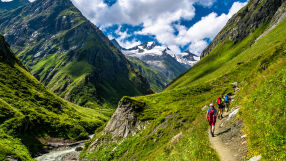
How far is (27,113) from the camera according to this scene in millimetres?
95562

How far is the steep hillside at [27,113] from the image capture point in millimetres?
75000

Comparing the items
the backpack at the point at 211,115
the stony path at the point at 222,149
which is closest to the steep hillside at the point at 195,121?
the stony path at the point at 222,149

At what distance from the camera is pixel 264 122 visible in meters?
12.4

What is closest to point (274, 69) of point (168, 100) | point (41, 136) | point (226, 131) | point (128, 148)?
point (226, 131)

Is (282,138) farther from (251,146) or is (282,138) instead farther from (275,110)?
(275,110)

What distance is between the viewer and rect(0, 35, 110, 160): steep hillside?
7500 centimetres

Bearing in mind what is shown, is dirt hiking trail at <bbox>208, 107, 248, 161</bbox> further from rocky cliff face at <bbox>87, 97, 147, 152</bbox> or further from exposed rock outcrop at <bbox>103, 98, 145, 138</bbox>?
exposed rock outcrop at <bbox>103, 98, 145, 138</bbox>

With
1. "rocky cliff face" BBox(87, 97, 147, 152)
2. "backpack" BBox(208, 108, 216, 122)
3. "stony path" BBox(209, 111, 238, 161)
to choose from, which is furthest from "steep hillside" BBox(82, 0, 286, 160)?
"backpack" BBox(208, 108, 216, 122)

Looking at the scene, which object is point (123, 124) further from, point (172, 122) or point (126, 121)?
point (172, 122)

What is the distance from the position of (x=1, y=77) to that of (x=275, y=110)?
14314 cm

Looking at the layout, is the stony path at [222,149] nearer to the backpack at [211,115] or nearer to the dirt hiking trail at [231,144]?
the dirt hiking trail at [231,144]

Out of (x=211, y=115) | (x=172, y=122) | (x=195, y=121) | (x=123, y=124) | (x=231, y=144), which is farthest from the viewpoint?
(x=123, y=124)

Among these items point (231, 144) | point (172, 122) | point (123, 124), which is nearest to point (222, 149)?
point (231, 144)

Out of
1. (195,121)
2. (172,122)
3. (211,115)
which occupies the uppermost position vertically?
(172,122)
